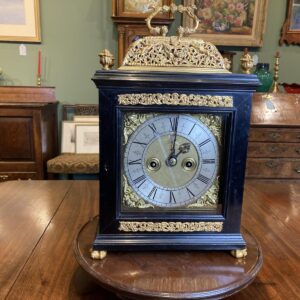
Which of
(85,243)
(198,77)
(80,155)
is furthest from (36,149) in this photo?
(198,77)

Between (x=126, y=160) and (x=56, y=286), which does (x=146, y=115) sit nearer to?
(x=126, y=160)

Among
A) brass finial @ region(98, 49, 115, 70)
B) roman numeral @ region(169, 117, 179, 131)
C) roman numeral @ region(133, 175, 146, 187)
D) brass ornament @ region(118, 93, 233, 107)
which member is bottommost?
roman numeral @ region(133, 175, 146, 187)

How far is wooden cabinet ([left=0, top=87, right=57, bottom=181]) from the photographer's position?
92.3 inches

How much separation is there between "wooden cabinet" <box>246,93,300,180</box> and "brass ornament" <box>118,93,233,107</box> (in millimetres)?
1855

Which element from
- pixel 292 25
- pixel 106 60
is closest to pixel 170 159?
pixel 106 60

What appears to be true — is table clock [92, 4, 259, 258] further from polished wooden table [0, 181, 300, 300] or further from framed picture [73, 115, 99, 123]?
framed picture [73, 115, 99, 123]

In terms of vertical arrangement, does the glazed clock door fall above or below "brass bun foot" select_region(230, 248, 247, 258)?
above

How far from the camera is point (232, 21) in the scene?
272 cm

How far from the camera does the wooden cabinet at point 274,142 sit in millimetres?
2359

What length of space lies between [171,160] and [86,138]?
7.32 ft

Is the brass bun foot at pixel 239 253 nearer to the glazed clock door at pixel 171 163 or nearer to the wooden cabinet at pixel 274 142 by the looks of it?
the glazed clock door at pixel 171 163

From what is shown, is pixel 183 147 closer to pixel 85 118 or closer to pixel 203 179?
pixel 203 179

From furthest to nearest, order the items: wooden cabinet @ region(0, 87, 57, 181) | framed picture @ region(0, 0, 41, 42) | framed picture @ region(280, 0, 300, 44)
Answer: framed picture @ region(280, 0, 300, 44)
framed picture @ region(0, 0, 41, 42)
wooden cabinet @ region(0, 87, 57, 181)

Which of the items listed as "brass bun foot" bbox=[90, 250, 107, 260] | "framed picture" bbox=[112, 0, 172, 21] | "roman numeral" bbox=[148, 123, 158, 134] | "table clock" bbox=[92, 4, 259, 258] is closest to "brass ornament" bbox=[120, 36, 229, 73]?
"table clock" bbox=[92, 4, 259, 258]
